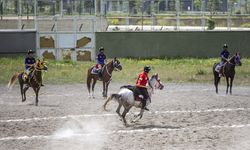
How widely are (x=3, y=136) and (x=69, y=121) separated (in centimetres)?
328

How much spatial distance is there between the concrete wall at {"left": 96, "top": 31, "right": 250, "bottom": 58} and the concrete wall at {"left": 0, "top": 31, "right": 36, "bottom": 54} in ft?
18.7

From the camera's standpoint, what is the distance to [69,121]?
2125 centimetres

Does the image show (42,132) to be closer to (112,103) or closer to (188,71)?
(112,103)

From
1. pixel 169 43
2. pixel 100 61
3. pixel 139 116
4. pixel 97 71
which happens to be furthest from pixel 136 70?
pixel 139 116

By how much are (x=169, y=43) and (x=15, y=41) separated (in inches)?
507

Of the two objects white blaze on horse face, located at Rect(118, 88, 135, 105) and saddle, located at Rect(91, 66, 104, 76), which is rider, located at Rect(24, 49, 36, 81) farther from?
white blaze on horse face, located at Rect(118, 88, 135, 105)

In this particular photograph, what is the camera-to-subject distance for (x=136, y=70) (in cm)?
3912

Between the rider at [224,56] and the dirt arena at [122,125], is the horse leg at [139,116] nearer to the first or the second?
the dirt arena at [122,125]

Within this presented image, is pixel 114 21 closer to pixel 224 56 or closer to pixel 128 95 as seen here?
pixel 224 56

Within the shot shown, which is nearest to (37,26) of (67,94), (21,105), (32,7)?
(32,7)

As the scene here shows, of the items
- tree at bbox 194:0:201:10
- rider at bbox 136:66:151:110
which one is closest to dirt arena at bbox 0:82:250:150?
rider at bbox 136:66:151:110

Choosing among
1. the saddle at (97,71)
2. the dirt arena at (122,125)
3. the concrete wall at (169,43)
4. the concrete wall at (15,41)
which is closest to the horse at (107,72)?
the saddle at (97,71)

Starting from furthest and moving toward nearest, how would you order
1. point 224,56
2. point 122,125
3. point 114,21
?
point 114,21 → point 224,56 → point 122,125

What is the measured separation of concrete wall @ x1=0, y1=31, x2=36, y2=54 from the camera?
43438 millimetres
